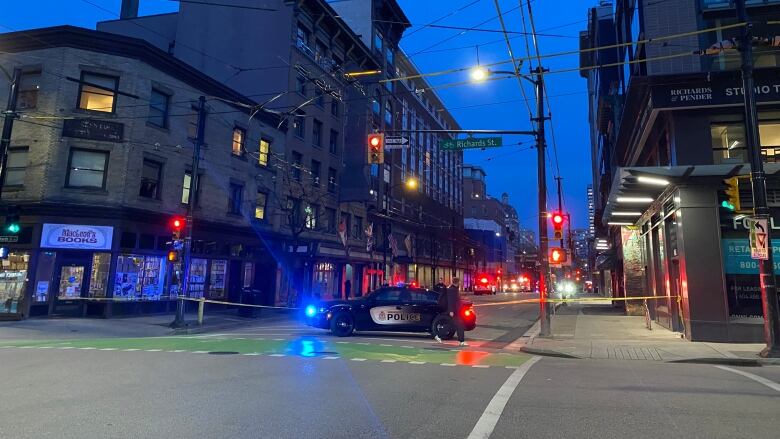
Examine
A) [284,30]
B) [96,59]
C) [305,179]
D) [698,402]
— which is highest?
[284,30]

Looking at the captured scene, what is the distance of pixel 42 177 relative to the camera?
20.1 metres

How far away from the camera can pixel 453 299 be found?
581 inches

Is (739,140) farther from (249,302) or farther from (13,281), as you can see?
(13,281)

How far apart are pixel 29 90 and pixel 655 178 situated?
23850 mm

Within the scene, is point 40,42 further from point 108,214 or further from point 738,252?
point 738,252

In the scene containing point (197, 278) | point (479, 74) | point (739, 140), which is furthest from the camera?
point (197, 278)

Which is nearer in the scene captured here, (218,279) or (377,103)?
(218,279)

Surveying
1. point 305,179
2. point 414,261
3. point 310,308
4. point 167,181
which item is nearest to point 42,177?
point 167,181

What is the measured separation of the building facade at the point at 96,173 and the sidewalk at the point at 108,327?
134cm

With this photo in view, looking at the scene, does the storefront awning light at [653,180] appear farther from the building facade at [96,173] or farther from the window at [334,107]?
the window at [334,107]

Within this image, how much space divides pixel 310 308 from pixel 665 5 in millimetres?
14838

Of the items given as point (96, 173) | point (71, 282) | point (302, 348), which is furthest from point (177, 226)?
point (302, 348)

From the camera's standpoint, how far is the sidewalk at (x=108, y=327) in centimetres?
1576

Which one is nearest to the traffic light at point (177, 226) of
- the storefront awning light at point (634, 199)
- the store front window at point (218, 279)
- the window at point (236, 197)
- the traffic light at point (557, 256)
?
the store front window at point (218, 279)
